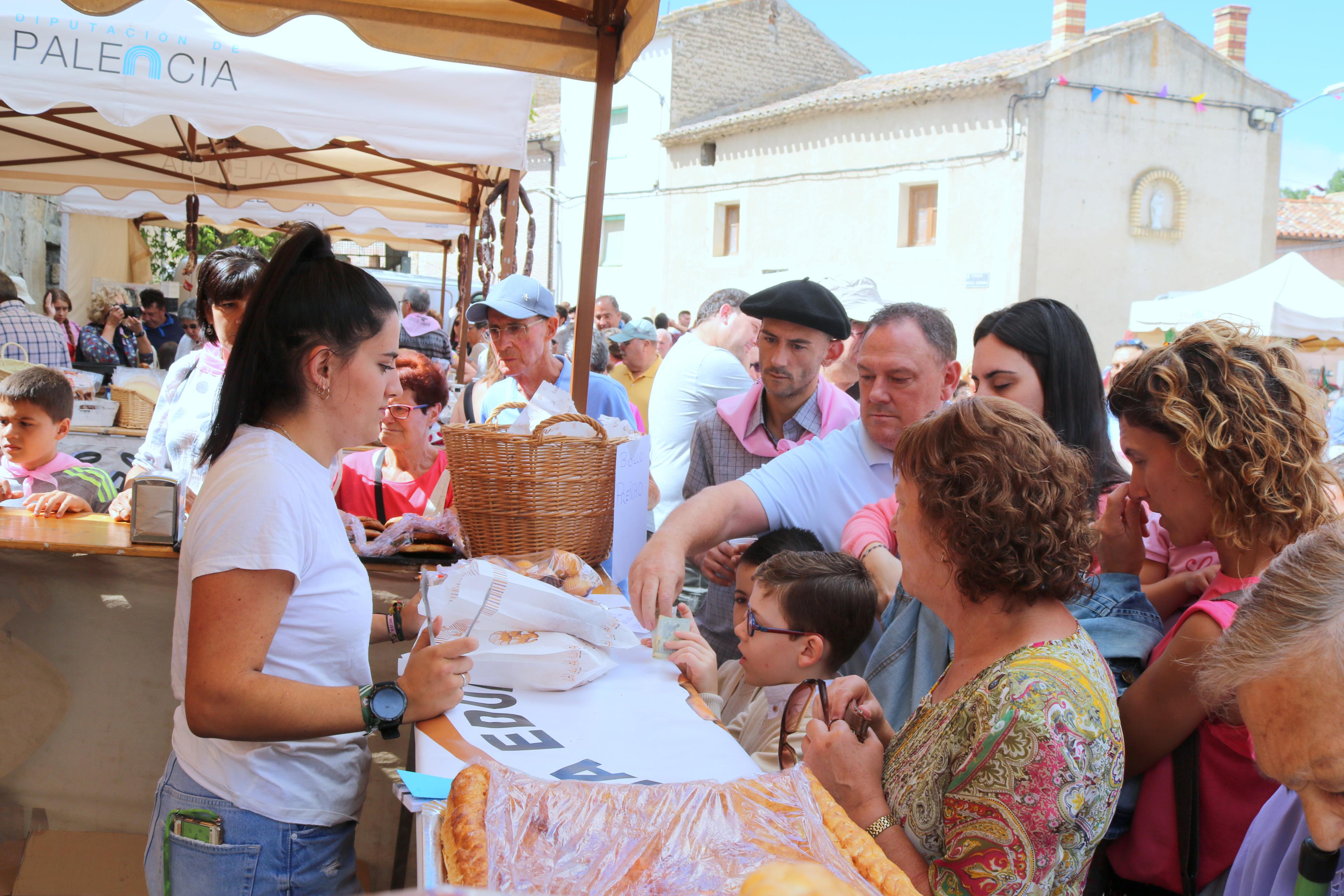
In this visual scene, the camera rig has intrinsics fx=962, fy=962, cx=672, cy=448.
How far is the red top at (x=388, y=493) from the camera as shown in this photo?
361 centimetres

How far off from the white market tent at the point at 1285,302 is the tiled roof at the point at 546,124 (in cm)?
1768

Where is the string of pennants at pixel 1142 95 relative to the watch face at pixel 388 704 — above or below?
above

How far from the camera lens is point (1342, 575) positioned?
45.1 inches

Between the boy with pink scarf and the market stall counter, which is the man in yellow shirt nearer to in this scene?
the boy with pink scarf

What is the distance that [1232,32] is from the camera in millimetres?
23594

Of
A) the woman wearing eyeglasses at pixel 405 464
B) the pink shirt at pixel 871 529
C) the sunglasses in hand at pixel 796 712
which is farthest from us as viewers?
the woman wearing eyeglasses at pixel 405 464

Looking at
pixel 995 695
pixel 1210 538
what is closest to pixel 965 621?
pixel 995 695

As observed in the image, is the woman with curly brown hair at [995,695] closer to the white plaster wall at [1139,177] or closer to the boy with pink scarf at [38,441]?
the boy with pink scarf at [38,441]

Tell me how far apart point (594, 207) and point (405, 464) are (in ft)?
3.95

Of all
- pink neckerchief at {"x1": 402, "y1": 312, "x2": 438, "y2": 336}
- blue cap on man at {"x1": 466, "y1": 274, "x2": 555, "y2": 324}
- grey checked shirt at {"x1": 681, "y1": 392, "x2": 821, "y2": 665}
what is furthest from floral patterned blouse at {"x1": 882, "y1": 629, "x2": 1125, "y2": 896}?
pink neckerchief at {"x1": 402, "y1": 312, "x2": 438, "y2": 336}

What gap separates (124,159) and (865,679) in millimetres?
7296

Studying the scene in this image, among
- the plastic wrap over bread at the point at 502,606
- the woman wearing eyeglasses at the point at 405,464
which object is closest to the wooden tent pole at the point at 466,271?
the woman wearing eyeglasses at the point at 405,464

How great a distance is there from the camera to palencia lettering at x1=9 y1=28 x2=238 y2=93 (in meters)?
4.14

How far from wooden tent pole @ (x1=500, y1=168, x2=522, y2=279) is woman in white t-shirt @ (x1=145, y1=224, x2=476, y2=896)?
16.8ft
